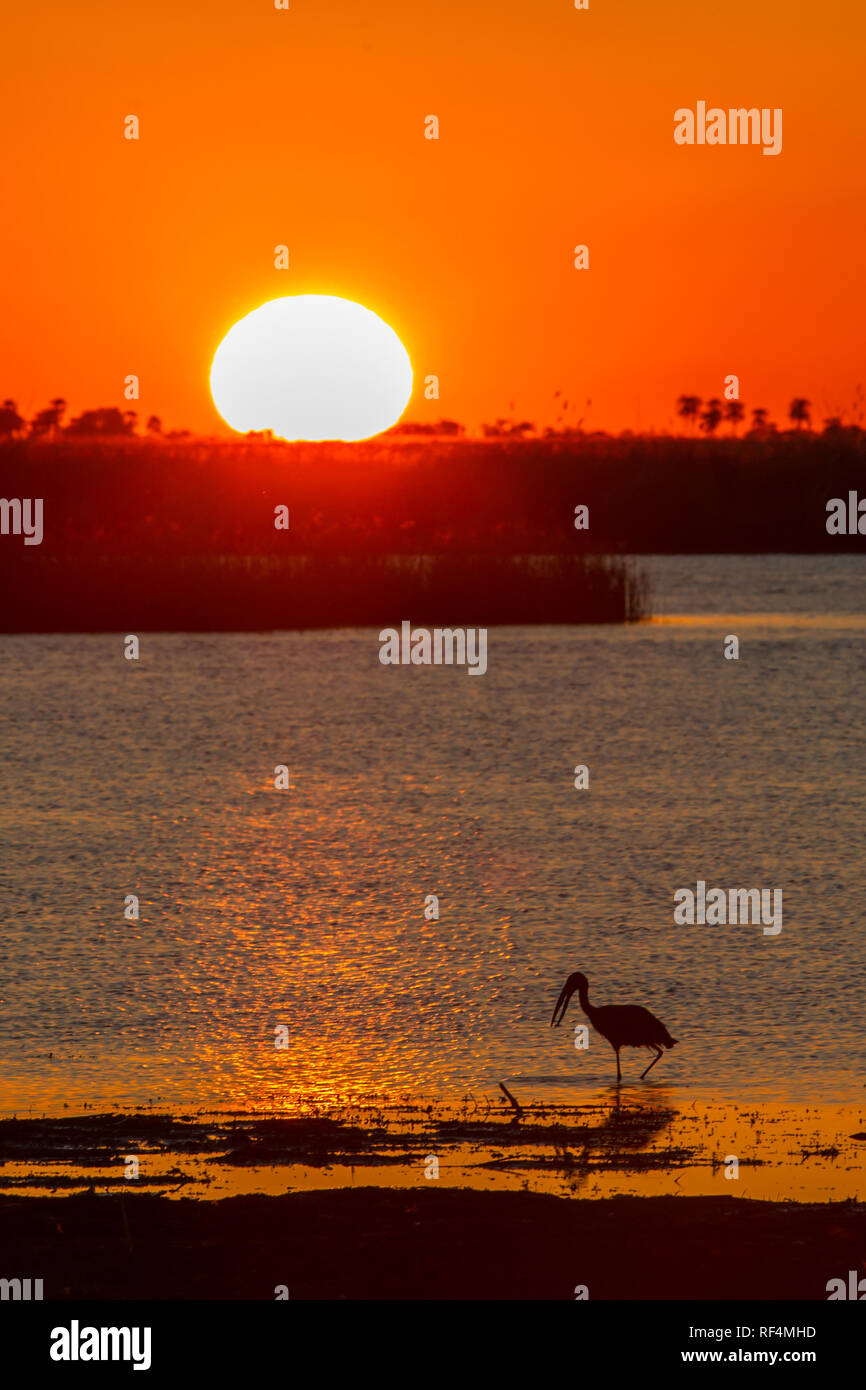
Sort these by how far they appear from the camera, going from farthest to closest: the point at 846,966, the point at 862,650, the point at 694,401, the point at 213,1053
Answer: the point at 694,401 < the point at 862,650 < the point at 846,966 < the point at 213,1053

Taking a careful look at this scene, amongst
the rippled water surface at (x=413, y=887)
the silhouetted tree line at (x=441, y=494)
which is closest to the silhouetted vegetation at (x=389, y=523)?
the silhouetted tree line at (x=441, y=494)

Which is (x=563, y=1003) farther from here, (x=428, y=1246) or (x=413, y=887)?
(x=413, y=887)

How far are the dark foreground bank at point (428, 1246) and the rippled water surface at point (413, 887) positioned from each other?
7.22ft

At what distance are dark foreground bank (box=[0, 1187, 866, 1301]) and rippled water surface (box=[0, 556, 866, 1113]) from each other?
220 centimetres

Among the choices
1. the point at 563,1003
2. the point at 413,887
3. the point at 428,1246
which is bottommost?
the point at 428,1246

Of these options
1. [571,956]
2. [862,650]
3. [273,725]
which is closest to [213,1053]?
[571,956]

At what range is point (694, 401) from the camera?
178500mm

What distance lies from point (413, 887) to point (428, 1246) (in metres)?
9.29

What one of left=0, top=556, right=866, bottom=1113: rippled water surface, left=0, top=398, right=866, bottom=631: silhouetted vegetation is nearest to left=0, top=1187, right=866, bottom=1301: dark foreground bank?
left=0, top=556, right=866, bottom=1113: rippled water surface

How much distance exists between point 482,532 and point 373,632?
395 centimetres

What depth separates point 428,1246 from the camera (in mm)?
7191

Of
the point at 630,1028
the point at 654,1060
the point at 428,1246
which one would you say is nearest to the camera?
the point at 428,1246

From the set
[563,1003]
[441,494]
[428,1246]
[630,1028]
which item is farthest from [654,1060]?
[441,494]
